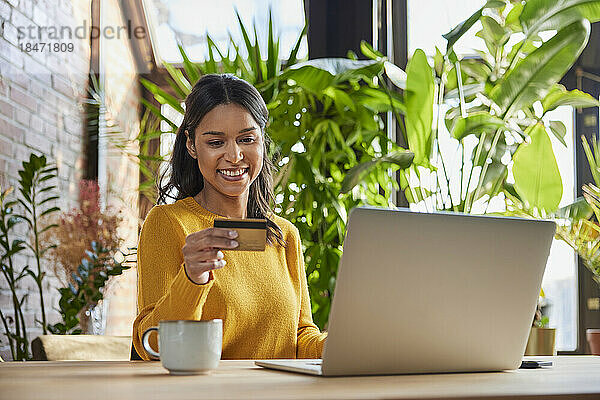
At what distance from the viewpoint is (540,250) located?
1148 mm

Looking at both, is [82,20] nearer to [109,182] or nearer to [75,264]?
[109,182]

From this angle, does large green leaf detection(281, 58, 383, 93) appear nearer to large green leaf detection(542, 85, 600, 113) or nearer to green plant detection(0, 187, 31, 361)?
large green leaf detection(542, 85, 600, 113)

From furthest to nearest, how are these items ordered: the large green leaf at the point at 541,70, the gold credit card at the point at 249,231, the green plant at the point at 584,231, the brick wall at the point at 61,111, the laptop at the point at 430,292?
the brick wall at the point at 61,111 → the green plant at the point at 584,231 → the large green leaf at the point at 541,70 → the gold credit card at the point at 249,231 → the laptop at the point at 430,292

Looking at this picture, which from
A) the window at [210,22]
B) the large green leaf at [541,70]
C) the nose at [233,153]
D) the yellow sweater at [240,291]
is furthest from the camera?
the window at [210,22]

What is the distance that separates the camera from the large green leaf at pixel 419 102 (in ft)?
8.63

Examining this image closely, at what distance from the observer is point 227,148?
1883 millimetres

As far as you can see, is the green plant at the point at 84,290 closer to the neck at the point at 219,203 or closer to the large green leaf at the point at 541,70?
the neck at the point at 219,203

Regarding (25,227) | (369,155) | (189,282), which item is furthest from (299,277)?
(25,227)

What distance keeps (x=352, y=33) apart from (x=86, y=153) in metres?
1.49

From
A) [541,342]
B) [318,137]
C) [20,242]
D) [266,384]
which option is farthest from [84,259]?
[266,384]

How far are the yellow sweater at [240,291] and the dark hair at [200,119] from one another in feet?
0.29

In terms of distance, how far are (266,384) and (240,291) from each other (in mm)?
851

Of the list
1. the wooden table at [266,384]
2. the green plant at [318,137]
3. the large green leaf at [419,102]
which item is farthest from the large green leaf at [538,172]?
the wooden table at [266,384]

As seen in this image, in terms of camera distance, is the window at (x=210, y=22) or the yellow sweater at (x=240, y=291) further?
the window at (x=210, y=22)
